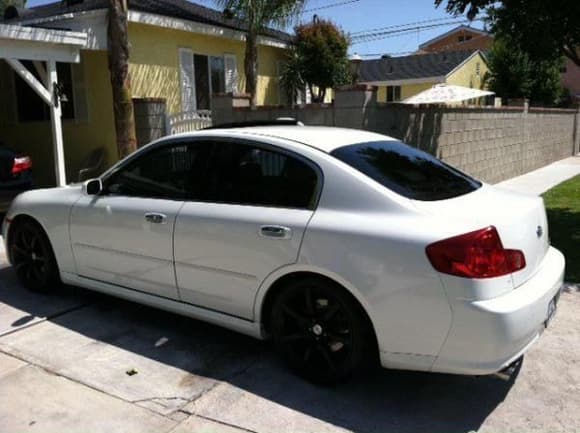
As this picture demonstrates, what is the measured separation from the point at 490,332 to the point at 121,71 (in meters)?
8.16

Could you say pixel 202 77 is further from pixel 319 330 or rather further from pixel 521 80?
pixel 521 80

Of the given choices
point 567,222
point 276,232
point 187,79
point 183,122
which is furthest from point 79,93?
point 276,232

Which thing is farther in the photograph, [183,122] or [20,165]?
[183,122]

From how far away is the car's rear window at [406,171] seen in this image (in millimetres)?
3521

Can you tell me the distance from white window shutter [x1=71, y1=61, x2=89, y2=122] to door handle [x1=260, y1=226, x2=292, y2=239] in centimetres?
1012

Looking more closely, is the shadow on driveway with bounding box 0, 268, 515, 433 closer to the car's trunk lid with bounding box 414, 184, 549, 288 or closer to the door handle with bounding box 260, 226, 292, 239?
the car's trunk lid with bounding box 414, 184, 549, 288

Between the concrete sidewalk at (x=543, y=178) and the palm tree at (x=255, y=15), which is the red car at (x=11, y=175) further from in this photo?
the concrete sidewalk at (x=543, y=178)

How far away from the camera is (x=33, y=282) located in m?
5.33

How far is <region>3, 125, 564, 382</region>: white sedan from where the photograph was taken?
9.95 feet

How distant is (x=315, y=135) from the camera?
396 centimetres

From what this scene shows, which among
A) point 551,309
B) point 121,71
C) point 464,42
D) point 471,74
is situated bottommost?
point 551,309

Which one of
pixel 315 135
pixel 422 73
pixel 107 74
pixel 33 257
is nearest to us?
pixel 315 135

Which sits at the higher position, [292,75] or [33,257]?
[292,75]

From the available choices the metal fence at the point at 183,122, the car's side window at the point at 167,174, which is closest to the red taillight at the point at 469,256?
the car's side window at the point at 167,174
